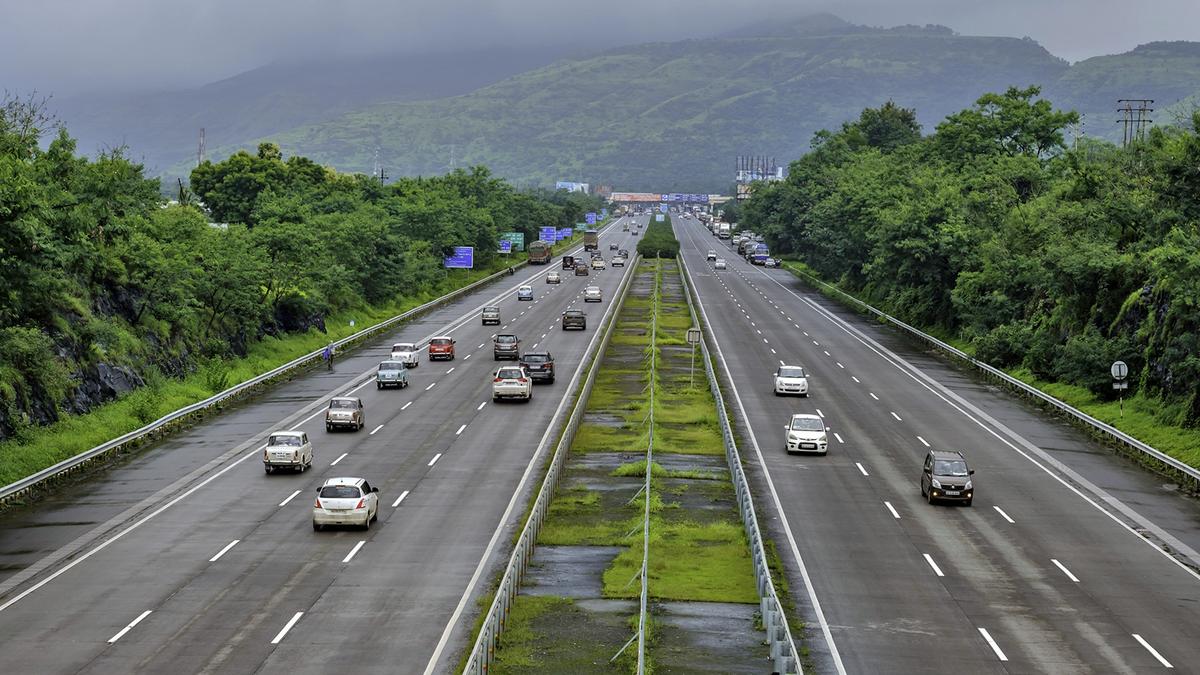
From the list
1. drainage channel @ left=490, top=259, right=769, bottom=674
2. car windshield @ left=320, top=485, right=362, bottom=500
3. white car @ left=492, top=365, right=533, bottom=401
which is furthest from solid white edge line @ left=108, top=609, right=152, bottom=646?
white car @ left=492, top=365, right=533, bottom=401

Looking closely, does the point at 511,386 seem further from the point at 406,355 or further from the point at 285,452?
the point at 285,452

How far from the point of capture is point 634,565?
36.0 metres

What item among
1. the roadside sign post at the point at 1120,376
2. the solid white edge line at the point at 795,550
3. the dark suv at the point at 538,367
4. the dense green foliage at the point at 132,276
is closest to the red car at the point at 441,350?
the dense green foliage at the point at 132,276

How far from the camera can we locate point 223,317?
280 feet

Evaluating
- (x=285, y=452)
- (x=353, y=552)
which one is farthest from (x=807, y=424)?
(x=353, y=552)

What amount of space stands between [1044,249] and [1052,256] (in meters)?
8.89

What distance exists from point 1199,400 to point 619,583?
A: 107 feet

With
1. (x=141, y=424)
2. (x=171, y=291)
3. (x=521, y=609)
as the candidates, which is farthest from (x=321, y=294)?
(x=521, y=609)

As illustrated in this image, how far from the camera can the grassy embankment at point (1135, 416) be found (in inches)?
2133

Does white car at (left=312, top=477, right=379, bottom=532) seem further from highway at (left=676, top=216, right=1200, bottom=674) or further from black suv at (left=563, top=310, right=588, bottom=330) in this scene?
black suv at (left=563, top=310, right=588, bottom=330)

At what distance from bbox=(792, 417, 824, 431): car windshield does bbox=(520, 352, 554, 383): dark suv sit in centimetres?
2131

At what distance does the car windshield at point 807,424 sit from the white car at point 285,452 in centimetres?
1831

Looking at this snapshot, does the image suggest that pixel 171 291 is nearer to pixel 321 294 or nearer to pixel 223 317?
pixel 223 317

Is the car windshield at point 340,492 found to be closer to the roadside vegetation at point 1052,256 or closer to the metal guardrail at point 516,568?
the metal guardrail at point 516,568
